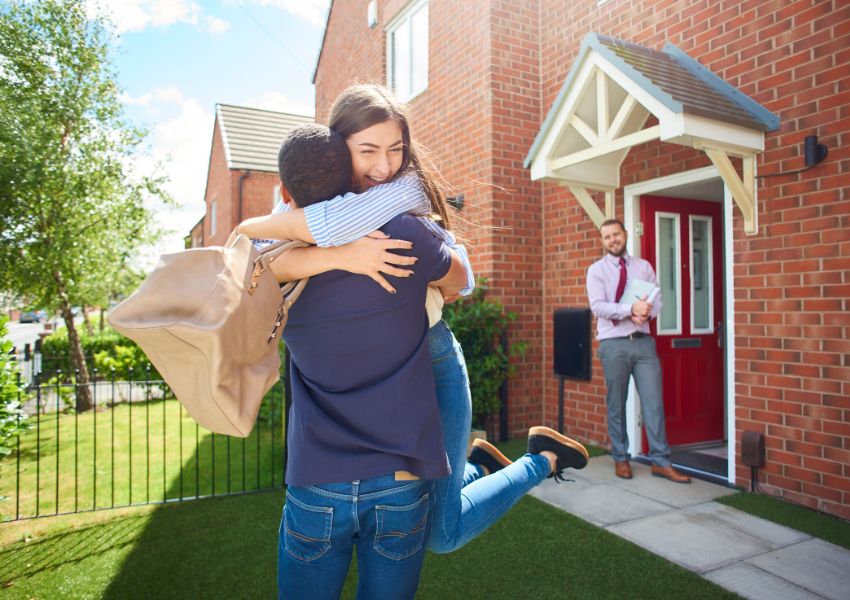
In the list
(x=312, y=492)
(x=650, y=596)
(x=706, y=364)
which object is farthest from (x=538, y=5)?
Result: (x=312, y=492)

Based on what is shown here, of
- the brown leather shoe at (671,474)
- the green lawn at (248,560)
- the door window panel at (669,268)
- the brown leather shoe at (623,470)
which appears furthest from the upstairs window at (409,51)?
the green lawn at (248,560)

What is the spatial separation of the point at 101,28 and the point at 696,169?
27.1 ft

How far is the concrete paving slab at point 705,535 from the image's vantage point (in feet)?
10.8

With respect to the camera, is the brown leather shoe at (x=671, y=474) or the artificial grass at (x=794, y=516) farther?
the brown leather shoe at (x=671, y=474)

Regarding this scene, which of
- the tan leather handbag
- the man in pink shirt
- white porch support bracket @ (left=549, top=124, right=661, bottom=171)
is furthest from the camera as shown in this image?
the man in pink shirt

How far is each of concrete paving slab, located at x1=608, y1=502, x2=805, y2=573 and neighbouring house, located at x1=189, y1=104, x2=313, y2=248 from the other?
49.8ft

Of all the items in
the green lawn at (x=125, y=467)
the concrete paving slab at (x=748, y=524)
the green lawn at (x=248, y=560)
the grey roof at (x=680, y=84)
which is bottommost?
the green lawn at (x=125, y=467)

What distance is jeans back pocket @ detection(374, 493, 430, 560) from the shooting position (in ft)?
4.42

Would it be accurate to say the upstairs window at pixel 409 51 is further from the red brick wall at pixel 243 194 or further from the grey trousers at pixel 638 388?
the red brick wall at pixel 243 194

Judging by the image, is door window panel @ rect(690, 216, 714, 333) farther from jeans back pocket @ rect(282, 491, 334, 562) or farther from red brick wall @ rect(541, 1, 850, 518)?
jeans back pocket @ rect(282, 491, 334, 562)

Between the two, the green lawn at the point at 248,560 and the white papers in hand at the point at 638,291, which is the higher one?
the white papers in hand at the point at 638,291

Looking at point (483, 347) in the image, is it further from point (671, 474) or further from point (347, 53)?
point (347, 53)

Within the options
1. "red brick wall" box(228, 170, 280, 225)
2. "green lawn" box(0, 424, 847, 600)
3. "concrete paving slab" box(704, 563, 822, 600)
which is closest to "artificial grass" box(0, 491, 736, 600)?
"green lawn" box(0, 424, 847, 600)

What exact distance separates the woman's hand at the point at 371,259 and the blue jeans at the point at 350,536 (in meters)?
0.49
